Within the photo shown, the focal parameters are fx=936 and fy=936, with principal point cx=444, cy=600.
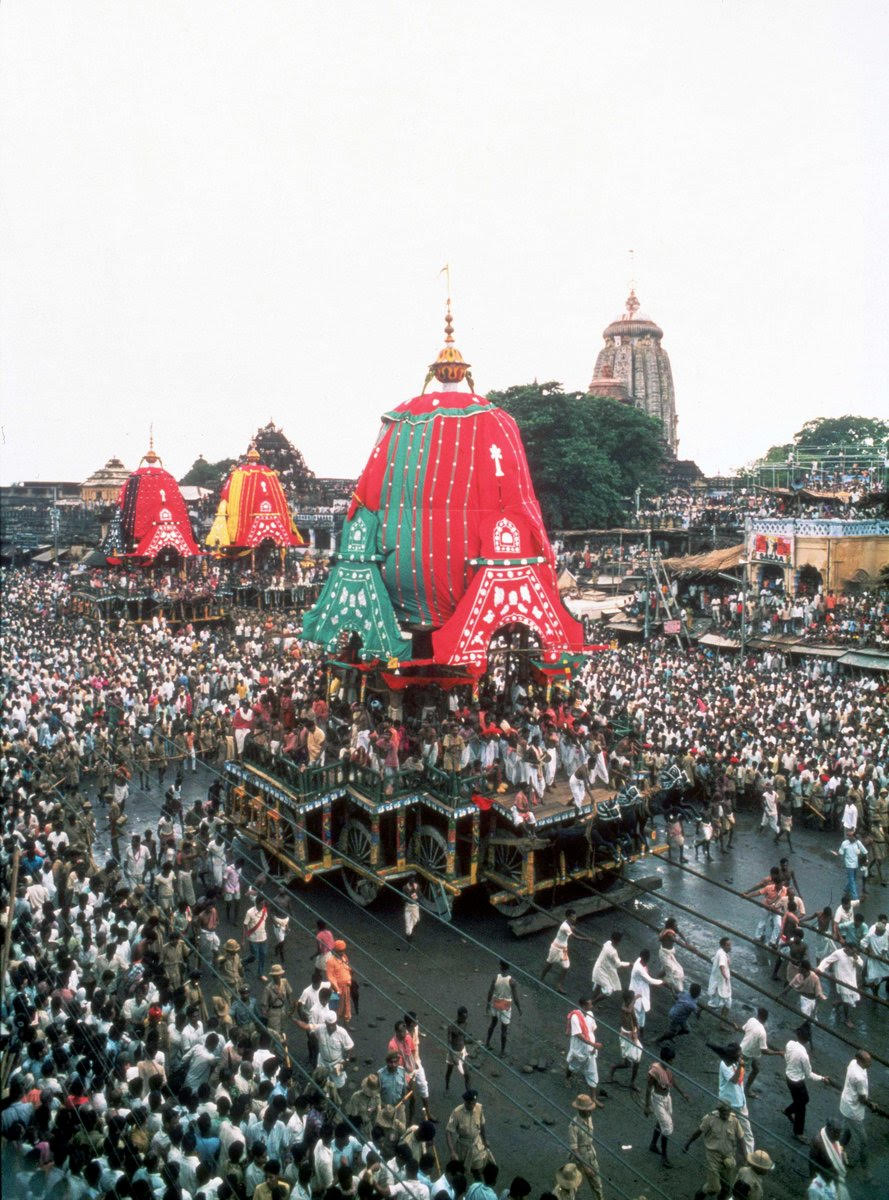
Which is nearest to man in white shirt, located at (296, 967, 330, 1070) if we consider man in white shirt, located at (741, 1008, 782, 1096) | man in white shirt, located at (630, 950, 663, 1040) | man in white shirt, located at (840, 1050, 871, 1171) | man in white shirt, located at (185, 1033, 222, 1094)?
man in white shirt, located at (185, 1033, 222, 1094)

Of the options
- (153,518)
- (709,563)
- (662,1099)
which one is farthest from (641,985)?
(153,518)

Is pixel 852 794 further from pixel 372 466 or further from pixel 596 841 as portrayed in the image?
pixel 372 466

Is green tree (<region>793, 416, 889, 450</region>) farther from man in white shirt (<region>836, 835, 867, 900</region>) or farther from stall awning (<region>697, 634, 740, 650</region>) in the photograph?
man in white shirt (<region>836, 835, 867, 900</region>)

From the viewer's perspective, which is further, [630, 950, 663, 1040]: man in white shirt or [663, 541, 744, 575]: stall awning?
[663, 541, 744, 575]: stall awning

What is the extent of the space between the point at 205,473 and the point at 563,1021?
7715cm

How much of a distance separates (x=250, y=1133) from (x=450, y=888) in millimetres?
5358

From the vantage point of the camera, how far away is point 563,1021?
1111 centimetres

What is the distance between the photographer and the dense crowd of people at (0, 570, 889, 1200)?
7.30 m

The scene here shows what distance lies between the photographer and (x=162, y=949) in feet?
35.4

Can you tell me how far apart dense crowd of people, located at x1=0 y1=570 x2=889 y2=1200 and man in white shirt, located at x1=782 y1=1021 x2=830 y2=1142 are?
3 cm

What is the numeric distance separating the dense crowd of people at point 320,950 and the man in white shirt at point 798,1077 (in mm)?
27

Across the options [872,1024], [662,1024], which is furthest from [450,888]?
[872,1024]

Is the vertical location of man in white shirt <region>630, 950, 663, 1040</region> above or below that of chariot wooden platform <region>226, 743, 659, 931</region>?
below

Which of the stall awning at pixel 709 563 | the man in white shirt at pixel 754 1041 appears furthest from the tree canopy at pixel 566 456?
the man in white shirt at pixel 754 1041
